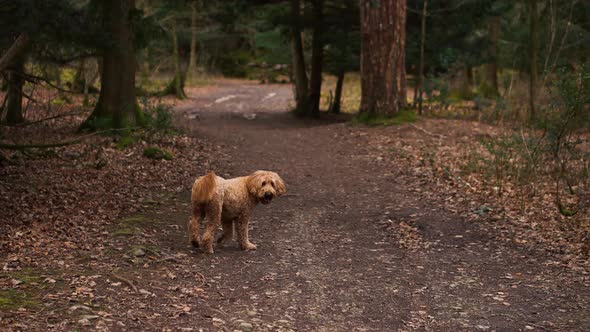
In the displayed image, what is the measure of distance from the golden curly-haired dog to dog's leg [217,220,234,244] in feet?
0.38

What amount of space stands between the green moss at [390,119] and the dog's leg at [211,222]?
1096cm

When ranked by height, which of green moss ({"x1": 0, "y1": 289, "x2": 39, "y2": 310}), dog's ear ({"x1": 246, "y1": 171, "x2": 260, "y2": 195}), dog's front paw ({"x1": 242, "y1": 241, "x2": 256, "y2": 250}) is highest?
dog's ear ({"x1": 246, "y1": 171, "x2": 260, "y2": 195})

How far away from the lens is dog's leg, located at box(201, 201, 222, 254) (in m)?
7.23

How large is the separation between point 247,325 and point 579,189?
736cm

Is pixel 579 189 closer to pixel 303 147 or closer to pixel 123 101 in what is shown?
pixel 303 147

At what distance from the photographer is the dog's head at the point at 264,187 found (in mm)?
7148

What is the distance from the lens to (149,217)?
9.09 m

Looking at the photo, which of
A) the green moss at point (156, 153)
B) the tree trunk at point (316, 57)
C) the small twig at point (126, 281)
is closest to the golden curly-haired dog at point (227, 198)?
the small twig at point (126, 281)

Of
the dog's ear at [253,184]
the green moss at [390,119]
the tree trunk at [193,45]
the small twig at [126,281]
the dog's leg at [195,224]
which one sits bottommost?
the small twig at [126,281]

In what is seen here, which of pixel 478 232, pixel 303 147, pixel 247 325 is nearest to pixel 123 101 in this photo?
pixel 303 147

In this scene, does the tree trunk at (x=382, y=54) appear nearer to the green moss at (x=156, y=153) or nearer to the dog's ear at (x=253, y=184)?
the green moss at (x=156, y=153)

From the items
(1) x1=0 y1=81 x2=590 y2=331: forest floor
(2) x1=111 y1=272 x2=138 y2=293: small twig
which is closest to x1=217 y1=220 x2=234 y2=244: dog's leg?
(1) x1=0 y1=81 x2=590 y2=331: forest floor

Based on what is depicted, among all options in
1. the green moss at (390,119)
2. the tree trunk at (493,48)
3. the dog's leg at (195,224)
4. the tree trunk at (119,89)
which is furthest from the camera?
the tree trunk at (493,48)

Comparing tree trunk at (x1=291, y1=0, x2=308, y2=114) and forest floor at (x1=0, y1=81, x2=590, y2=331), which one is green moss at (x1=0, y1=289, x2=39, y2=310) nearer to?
forest floor at (x1=0, y1=81, x2=590, y2=331)
